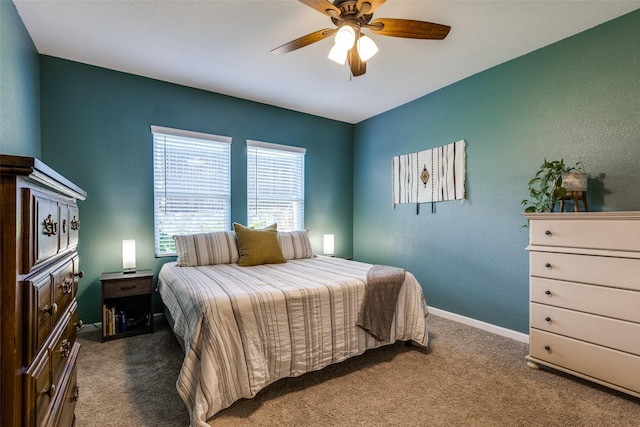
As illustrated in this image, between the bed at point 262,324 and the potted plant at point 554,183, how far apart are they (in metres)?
1.24

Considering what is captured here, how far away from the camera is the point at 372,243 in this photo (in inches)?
180

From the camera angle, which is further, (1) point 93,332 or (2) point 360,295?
(1) point 93,332

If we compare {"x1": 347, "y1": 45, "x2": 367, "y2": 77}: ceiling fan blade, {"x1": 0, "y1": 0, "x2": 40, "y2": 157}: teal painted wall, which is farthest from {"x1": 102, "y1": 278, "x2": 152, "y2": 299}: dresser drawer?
{"x1": 347, "y1": 45, "x2": 367, "y2": 77}: ceiling fan blade

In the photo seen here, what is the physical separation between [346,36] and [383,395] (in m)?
2.30

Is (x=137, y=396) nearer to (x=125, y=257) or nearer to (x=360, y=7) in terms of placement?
(x=125, y=257)

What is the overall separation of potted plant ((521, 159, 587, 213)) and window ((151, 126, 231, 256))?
3.23m

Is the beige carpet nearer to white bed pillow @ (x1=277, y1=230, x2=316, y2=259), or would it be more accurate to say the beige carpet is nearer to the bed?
the bed

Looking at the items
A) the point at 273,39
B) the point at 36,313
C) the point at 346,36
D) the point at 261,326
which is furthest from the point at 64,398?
the point at 273,39

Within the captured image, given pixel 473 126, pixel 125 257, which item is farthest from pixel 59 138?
pixel 473 126

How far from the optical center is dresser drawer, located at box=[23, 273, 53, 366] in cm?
79

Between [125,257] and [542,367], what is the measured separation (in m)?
3.76

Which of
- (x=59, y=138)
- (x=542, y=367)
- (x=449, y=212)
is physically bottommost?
(x=542, y=367)

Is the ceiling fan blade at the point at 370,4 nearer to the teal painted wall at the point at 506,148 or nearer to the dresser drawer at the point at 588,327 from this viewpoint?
the teal painted wall at the point at 506,148

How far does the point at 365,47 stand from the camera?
2.13 m
